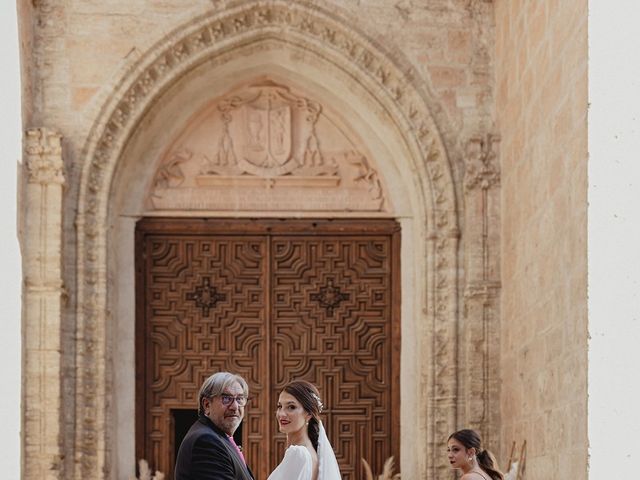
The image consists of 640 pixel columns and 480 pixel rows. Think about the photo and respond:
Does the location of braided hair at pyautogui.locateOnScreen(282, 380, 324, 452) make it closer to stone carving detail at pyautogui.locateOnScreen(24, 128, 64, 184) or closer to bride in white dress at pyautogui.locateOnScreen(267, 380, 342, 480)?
bride in white dress at pyautogui.locateOnScreen(267, 380, 342, 480)

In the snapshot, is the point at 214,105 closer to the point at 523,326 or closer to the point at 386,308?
the point at 386,308

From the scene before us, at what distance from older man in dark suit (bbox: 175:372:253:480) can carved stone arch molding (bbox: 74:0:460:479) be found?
5.23 metres

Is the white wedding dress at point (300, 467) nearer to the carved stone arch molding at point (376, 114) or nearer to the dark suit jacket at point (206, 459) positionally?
the dark suit jacket at point (206, 459)

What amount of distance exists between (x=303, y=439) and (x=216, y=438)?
48 centimetres

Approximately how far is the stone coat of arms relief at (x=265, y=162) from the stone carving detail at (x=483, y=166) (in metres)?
0.88

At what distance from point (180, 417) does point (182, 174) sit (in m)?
2.01

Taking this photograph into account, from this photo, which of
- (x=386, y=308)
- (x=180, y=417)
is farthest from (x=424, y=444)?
(x=180, y=417)

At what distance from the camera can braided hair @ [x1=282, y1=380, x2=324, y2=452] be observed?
19.7 feet

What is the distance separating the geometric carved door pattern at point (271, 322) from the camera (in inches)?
451

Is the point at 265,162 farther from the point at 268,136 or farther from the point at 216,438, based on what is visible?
the point at 216,438

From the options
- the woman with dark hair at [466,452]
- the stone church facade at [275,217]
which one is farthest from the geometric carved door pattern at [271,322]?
the woman with dark hair at [466,452]

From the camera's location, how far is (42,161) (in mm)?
10758

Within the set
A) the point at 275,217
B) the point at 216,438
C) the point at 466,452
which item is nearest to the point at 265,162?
the point at 275,217

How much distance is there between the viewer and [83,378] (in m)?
10.9
